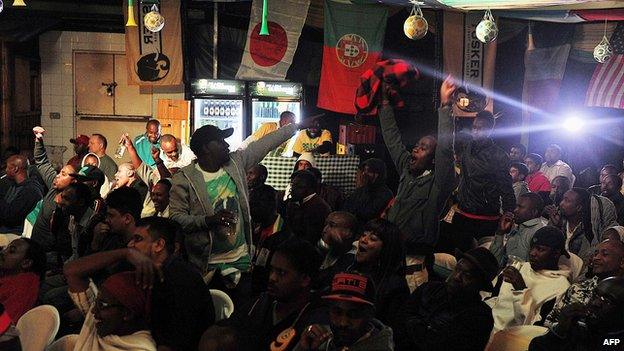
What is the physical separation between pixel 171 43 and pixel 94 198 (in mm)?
7318

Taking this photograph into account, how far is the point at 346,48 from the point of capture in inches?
551

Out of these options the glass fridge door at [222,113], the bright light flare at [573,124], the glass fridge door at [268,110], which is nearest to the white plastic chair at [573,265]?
the glass fridge door at [268,110]

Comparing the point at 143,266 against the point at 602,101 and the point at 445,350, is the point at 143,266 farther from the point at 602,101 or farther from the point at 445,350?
the point at 602,101

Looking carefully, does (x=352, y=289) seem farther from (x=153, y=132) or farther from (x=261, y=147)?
(x=153, y=132)

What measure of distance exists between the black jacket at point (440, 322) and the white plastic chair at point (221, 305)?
0.99m

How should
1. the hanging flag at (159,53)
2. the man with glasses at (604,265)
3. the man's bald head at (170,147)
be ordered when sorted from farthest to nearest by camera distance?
the hanging flag at (159,53) → the man's bald head at (170,147) → the man with glasses at (604,265)

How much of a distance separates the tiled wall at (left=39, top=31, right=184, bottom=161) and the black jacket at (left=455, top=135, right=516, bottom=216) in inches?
357

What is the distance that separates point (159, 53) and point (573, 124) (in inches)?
333

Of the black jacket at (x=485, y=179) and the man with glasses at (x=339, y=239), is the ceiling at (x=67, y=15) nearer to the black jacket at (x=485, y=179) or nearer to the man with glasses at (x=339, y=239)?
the black jacket at (x=485, y=179)

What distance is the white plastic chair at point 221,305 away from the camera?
4.98 m

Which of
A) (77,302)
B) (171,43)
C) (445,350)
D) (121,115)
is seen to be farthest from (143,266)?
(121,115)

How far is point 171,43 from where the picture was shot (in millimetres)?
13820

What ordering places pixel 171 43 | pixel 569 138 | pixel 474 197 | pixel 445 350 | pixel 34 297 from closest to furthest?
pixel 445 350, pixel 34 297, pixel 474 197, pixel 171 43, pixel 569 138

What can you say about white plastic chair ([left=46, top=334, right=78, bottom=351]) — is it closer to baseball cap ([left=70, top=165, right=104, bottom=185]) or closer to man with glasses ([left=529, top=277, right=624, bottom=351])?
man with glasses ([left=529, top=277, right=624, bottom=351])
